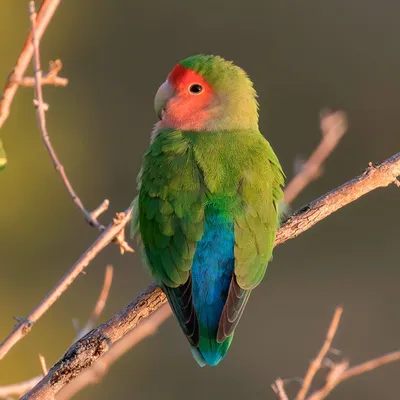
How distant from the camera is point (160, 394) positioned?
23.9 ft

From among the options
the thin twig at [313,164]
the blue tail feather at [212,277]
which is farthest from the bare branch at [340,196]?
the blue tail feather at [212,277]

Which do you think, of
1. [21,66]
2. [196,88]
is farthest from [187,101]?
[21,66]

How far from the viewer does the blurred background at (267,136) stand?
736 cm

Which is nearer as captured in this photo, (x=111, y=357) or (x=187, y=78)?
(x=111, y=357)

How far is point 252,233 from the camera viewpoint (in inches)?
116

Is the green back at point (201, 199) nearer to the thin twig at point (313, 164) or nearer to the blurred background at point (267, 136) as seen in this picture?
the thin twig at point (313, 164)

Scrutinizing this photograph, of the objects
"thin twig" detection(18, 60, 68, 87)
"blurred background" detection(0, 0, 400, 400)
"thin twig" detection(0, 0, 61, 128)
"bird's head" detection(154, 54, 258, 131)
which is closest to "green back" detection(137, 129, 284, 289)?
"bird's head" detection(154, 54, 258, 131)

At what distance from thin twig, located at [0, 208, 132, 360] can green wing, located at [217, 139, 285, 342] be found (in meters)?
0.42

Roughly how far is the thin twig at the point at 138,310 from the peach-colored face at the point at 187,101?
1.90ft

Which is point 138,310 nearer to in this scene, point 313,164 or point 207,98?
point 313,164

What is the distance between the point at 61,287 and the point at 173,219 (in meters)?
0.70

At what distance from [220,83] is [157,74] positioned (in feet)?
18.7

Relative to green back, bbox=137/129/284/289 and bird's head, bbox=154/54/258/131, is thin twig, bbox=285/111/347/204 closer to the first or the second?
green back, bbox=137/129/284/289

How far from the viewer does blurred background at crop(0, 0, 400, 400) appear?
24.1 feet
